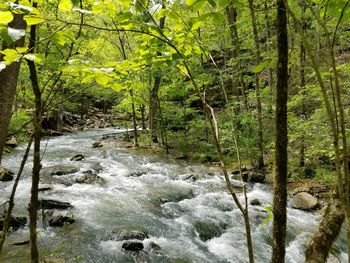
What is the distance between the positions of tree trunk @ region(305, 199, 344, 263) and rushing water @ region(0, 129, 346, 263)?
3.16 m

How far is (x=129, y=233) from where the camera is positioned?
23.2 feet

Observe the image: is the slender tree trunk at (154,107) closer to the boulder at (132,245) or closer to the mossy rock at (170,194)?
the mossy rock at (170,194)

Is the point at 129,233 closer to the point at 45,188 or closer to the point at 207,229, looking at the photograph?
the point at 207,229

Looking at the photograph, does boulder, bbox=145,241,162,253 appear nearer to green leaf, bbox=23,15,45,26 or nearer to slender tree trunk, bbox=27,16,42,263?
slender tree trunk, bbox=27,16,42,263

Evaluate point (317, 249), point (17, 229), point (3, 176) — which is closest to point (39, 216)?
point (17, 229)

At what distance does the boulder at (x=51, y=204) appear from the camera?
816 cm

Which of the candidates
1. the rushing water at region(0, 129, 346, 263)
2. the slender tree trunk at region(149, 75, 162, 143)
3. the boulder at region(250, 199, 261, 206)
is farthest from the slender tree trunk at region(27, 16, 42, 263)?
the slender tree trunk at region(149, 75, 162, 143)

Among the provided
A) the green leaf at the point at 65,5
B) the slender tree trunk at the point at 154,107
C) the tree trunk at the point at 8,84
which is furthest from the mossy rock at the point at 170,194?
the green leaf at the point at 65,5

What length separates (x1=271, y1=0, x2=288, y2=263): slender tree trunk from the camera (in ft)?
7.48

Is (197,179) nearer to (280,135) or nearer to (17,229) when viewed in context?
(17,229)

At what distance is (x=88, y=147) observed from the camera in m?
17.6

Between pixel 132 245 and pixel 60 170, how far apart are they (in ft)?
20.5

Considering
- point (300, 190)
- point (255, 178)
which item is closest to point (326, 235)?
point (300, 190)

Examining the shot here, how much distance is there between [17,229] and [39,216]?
651mm
